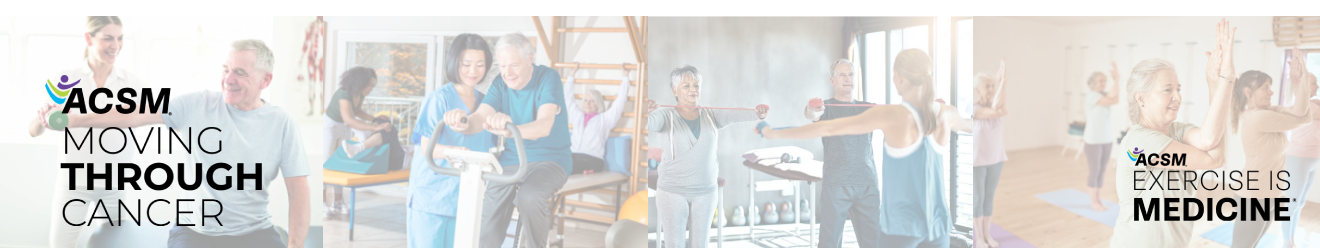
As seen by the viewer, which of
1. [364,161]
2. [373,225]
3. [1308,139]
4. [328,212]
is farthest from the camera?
[373,225]

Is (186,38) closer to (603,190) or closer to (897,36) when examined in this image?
(603,190)

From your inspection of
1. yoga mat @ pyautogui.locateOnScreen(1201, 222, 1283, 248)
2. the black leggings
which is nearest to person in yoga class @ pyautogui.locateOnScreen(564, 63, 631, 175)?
the black leggings

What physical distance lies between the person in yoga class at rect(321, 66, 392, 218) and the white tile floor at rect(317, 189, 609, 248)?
0.96 feet

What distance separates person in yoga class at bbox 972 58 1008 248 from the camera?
11.0 feet

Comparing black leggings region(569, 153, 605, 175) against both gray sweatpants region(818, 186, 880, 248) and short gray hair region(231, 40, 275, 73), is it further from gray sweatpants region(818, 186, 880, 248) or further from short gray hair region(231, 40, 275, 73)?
short gray hair region(231, 40, 275, 73)

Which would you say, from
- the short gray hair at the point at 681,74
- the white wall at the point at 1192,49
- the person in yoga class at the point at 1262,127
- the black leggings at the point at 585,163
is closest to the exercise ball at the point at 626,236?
the black leggings at the point at 585,163

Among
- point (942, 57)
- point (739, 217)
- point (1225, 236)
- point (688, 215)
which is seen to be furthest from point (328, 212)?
point (1225, 236)

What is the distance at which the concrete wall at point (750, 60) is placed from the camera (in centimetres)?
322

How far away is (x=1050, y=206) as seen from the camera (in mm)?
3445

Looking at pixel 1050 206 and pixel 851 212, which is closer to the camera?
pixel 851 212

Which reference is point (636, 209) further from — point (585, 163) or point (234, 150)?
point (234, 150)

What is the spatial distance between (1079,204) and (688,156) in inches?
63.1

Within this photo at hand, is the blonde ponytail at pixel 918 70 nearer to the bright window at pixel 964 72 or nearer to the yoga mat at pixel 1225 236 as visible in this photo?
the bright window at pixel 964 72

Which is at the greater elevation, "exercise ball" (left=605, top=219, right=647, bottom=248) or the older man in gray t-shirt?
the older man in gray t-shirt
